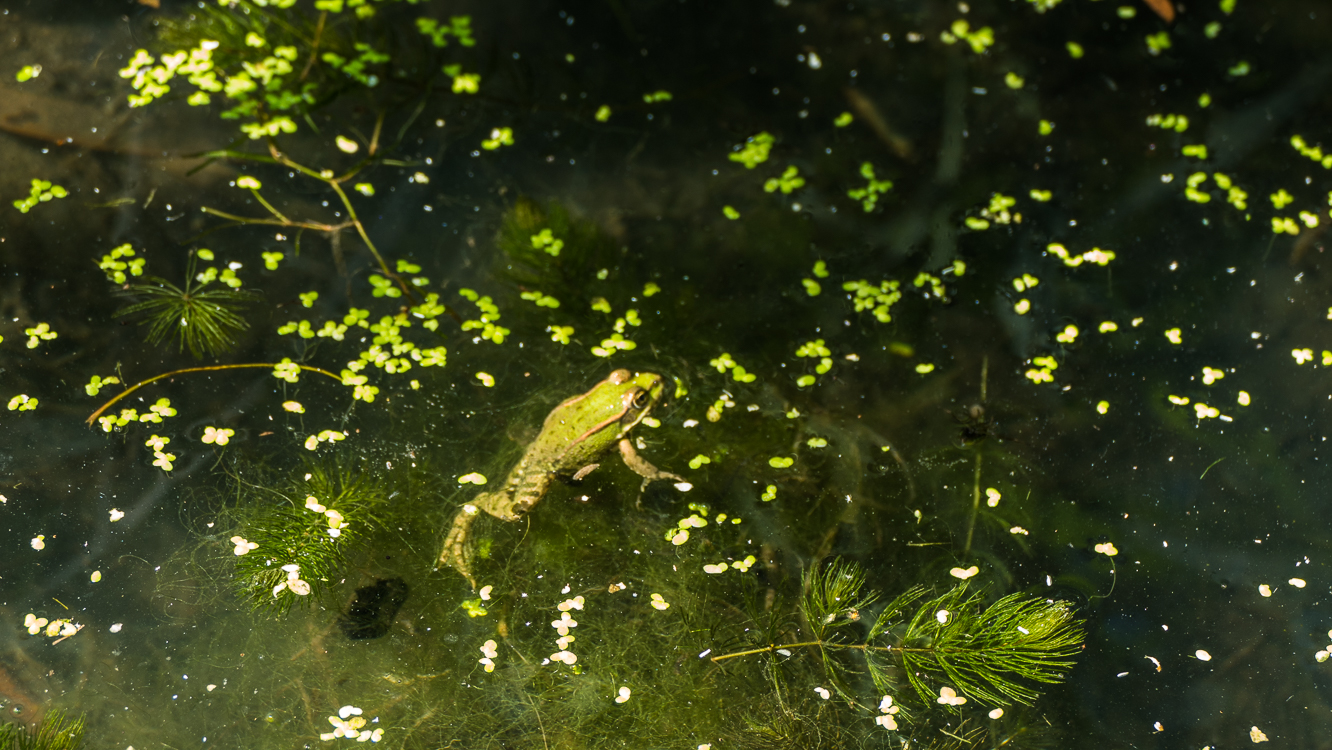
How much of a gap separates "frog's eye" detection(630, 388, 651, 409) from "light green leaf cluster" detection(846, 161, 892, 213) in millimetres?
1251

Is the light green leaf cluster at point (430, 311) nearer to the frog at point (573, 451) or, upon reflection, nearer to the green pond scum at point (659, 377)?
the green pond scum at point (659, 377)

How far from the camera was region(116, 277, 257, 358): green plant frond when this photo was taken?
2.71 meters

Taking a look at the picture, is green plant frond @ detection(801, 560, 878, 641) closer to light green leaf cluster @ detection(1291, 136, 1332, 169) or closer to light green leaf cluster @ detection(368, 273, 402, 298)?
light green leaf cluster @ detection(368, 273, 402, 298)

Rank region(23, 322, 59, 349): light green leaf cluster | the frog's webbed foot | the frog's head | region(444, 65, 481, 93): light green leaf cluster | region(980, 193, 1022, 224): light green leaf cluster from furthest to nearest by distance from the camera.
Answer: region(444, 65, 481, 93): light green leaf cluster < region(980, 193, 1022, 224): light green leaf cluster < region(23, 322, 59, 349): light green leaf cluster < the frog's head < the frog's webbed foot

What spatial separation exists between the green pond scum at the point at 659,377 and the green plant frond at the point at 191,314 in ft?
0.04

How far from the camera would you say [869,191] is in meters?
3.20

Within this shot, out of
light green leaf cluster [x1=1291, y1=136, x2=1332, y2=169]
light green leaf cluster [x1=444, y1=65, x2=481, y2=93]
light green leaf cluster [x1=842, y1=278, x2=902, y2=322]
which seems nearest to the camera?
light green leaf cluster [x1=842, y1=278, x2=902, y2=322]

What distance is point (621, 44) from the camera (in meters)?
3.59

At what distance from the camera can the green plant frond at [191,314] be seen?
8.89 feet

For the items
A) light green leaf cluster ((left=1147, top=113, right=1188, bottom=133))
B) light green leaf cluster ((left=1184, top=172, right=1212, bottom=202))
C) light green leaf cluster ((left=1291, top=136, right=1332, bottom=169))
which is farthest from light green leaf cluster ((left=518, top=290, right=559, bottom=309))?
light green leaf cluster ((left=1291, top=136, right=1332, bottom=169))

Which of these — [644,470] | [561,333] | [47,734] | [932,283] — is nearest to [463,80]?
[561,333]

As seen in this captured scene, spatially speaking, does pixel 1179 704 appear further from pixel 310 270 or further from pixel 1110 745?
pixel 310 270

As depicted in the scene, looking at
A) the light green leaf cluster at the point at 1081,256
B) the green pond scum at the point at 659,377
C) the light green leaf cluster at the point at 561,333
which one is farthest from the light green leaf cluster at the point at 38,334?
the light green leaf cluster at the point at 1081,256

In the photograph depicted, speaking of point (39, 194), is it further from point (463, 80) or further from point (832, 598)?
point (832, 598)
